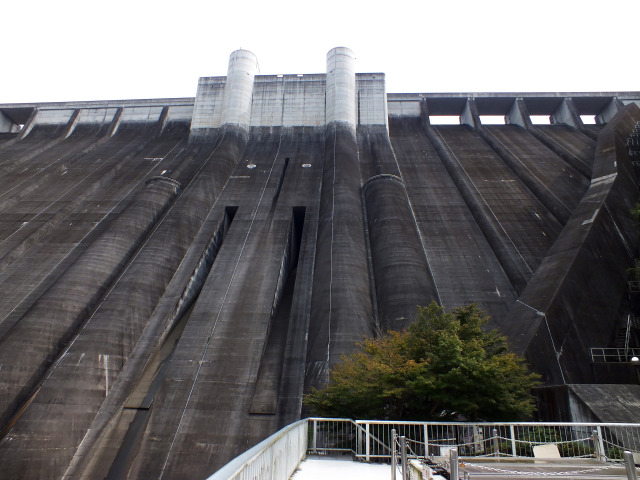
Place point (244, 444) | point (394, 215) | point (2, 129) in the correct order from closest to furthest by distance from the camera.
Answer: point (244, 444) < point (394, 215) < point (2, 129)

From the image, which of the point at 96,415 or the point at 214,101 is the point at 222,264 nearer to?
the point at 96,415

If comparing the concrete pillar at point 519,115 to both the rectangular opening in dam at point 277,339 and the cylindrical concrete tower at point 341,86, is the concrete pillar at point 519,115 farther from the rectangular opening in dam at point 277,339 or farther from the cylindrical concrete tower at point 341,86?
the rectangular opening in dam at point 277,339

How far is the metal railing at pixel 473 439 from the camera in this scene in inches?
330

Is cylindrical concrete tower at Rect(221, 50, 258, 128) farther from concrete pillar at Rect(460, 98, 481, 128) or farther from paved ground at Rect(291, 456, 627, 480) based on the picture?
paved ground at Rect(291, 456, 627, 480)

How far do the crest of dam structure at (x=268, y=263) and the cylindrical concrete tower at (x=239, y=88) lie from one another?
20 cm

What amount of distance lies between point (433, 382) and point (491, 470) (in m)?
3.50

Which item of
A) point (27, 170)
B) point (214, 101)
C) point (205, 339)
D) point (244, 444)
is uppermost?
point (214, 101)

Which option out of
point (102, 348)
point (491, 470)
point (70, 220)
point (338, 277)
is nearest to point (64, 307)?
point (102, 348)

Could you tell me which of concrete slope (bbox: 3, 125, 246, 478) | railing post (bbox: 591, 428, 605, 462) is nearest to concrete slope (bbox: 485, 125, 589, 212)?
railing post (bbox: 591, 428, 605, 462)

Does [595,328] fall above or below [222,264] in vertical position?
below

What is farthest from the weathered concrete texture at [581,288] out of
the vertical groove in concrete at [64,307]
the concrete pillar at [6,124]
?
the concrete pillar at [6,124]

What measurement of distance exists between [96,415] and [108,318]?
373 centimetres

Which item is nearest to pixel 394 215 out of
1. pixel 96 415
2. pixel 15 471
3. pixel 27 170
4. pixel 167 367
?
pixel 167 367

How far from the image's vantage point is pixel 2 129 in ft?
137
